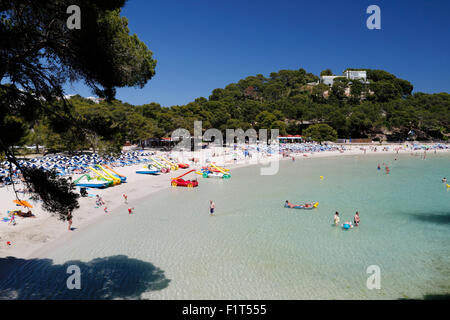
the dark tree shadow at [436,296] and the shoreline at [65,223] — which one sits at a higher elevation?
the shoreline at [65,223]

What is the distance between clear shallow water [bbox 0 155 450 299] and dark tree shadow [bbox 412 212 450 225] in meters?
0.06

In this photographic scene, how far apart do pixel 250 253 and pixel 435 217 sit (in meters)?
12.9

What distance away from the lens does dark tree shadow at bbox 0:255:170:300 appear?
869cm

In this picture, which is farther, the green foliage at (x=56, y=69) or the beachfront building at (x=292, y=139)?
the beachfront building at (x=292, y=139)

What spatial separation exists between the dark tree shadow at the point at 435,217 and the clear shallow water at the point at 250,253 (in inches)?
2.5

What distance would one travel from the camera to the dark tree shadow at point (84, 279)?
8.69 m

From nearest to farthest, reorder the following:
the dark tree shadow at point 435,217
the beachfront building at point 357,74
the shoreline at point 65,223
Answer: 1. the shoreline at point 65,223
2. the dark tree shadow at point 435,217
3. the beachfront building at point 357,74

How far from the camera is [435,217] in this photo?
17.5 metres

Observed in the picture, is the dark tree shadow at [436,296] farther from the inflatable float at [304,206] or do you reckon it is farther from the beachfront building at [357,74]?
the beachfront building at [357,74]

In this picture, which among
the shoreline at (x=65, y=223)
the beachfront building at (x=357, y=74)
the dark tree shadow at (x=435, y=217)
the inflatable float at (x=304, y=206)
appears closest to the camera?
the shoreline at (x=65, y=223)

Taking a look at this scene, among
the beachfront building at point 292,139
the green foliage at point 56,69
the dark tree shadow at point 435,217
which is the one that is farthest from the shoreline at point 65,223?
the beachfront building at point 292,139

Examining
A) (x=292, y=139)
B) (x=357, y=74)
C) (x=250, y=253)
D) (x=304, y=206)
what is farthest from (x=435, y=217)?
(x=357, y=74)

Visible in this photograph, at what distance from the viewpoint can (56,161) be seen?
31.4 metres
